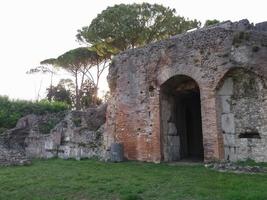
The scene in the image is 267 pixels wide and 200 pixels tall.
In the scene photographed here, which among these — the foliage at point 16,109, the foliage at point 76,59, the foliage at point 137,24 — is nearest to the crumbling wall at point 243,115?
the foliage at point 16,109

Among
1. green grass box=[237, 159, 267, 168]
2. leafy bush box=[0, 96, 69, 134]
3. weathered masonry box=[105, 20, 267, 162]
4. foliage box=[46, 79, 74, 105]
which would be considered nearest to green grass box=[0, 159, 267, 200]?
green grass box=[237, 159, 267, 168]

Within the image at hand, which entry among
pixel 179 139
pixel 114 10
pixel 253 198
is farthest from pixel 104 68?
pixel 253 198

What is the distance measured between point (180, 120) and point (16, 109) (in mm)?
10896

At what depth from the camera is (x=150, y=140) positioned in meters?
11.5

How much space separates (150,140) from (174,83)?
79.7 inches

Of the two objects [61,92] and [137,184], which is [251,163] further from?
[61,92]

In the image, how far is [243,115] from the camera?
31.9ft

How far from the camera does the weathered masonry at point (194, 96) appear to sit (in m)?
9.57

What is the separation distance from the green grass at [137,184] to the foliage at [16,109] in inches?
372

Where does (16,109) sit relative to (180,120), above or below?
above

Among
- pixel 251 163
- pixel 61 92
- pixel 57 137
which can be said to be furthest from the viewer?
pixel 61 92

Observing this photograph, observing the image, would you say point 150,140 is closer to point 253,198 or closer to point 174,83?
point 174,83

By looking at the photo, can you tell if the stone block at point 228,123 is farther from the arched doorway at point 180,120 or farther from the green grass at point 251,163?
the arched doorway at point 180,120

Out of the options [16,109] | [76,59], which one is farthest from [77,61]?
[16,109]
